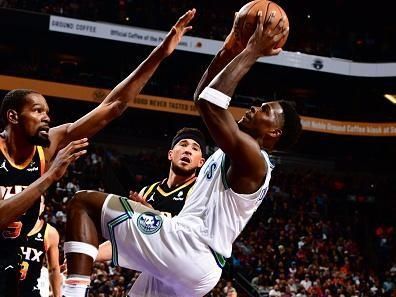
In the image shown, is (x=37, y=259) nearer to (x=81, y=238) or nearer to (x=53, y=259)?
(x=53, y=259)

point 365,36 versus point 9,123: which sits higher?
point 365,36

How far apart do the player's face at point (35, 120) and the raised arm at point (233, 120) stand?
0.98m

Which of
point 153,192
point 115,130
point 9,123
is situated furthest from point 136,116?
point 9,123

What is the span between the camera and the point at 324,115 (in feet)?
72.7

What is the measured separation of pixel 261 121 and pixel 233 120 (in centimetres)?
41

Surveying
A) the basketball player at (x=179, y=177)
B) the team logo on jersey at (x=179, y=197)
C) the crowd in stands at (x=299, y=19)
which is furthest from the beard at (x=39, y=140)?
the crowd in stands at (x=299, y=19)

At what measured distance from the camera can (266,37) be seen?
13.6 feet

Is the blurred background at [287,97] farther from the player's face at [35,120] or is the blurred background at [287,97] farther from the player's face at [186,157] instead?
the player's face at [35,120]

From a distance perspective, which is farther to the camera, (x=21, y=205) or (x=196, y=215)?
(x=196, y=215)

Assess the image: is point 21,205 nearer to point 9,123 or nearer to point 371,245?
point 9,123

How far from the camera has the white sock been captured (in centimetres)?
376

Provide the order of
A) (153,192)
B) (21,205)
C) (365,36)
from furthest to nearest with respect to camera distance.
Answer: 1. (365,36)
2. (153,192)
3. (21,205)

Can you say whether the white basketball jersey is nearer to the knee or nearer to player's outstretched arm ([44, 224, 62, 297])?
the knee

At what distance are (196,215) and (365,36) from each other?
2077cm
